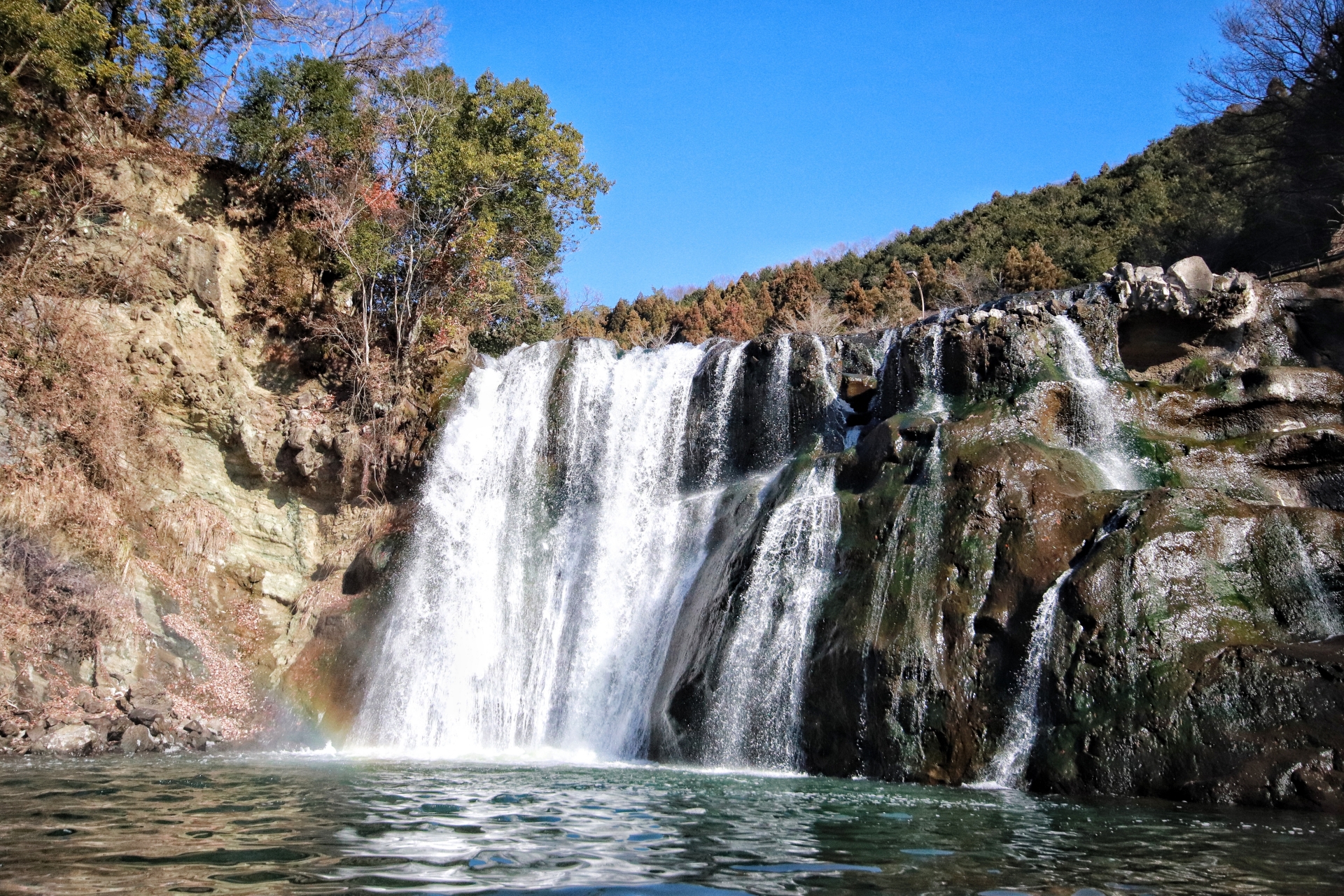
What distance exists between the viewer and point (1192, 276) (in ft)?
56.6

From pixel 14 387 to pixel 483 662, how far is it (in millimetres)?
10108

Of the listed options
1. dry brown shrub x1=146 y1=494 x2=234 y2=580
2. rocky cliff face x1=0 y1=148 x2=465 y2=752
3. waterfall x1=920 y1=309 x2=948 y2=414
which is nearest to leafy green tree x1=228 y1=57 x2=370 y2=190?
rocky cliff face x1=0 y1=148 x2=465 y2=752

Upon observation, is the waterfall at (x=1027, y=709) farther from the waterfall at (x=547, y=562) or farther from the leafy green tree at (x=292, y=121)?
the leafy green tree at (x=292, y=121)

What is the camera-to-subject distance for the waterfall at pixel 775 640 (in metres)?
11.9

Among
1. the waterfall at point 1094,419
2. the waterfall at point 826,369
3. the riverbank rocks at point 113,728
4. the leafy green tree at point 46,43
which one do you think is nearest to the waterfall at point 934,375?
the waterfall at point 1094,419

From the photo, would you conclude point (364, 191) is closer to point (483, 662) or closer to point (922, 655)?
point (483, 662)

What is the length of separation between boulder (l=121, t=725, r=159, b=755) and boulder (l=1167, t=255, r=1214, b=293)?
19.7 meters

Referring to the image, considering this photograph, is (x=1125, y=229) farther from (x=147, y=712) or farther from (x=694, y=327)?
(x=147, y=712)

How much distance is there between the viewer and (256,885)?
13.7 ft

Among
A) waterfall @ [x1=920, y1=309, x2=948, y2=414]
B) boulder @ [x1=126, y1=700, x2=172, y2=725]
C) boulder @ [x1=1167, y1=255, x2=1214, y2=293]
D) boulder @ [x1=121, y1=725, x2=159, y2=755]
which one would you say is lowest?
boulder @ [x1=121, y1=725, x2=159, y2=755]

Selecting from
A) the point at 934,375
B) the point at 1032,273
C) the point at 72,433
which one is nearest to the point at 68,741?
the point at 72,433

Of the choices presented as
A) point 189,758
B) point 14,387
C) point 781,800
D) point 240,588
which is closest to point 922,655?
point 781,800

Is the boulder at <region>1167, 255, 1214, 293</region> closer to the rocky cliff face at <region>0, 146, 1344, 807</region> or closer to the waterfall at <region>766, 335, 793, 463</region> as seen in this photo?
the rocky cliff face at <region>0, 146, 1344, 807</region>

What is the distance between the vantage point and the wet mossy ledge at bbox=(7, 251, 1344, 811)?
938cm
